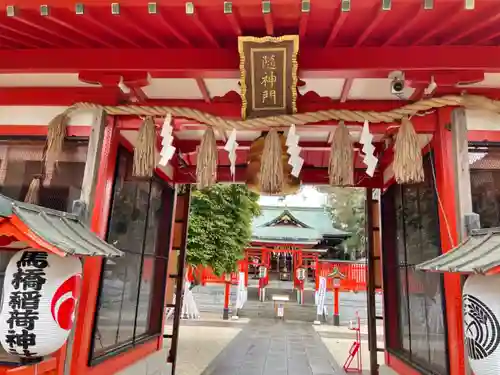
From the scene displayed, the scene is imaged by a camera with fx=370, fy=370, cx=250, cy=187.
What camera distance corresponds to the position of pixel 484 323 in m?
2.53

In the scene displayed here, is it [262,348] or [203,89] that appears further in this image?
[262,348]

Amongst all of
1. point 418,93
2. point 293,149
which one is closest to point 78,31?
point 293,149

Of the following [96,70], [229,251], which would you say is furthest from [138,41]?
[229,251]

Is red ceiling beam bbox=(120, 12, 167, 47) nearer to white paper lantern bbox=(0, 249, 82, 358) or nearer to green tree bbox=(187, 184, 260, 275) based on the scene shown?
white paper lantern bbox=(0, 249, 82, 358)

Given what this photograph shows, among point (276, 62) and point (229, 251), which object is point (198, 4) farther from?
point (229, 251)

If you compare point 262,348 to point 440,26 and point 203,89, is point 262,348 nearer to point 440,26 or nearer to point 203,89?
point 203,89

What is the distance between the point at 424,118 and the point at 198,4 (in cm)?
243

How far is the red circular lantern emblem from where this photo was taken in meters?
2.86

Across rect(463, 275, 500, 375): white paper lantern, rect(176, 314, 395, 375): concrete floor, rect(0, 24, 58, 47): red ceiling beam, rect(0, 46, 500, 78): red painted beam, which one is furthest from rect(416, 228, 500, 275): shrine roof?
rect(0, 24, 58, 47): red ceiling beam

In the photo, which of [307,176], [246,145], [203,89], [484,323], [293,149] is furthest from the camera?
[307,176]

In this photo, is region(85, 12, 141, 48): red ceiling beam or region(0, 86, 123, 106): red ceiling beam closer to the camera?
region(85, 12, 141, 48): red ceiling beam

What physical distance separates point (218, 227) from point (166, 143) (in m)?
8.90

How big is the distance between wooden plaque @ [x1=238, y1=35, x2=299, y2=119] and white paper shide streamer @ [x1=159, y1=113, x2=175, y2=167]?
740 millimetres

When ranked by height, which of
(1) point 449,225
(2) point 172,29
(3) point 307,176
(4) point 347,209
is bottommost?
(1) point 449,225
